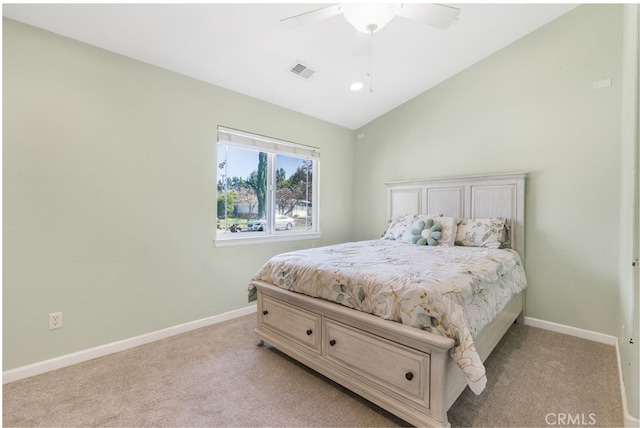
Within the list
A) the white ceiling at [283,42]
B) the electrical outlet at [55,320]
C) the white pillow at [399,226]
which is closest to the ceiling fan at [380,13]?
the white ceiling at [283,42]

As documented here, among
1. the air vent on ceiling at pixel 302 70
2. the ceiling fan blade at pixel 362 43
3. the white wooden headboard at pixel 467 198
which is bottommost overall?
the white wooden headboard at pixel 467 198

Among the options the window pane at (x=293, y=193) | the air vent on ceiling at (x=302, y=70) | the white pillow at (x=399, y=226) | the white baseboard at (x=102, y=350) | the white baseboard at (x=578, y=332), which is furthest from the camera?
the window pane at (x=293, y=193)

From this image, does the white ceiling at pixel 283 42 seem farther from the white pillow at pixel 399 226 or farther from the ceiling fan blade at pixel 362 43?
the white pillow at pixel 399 226

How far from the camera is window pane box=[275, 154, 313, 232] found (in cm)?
363

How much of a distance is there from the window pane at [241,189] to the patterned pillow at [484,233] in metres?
2.25

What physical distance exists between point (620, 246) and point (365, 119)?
3067 mm

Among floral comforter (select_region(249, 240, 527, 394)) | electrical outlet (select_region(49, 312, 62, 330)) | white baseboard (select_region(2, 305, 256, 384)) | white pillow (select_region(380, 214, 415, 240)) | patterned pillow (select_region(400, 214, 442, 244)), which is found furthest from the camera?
white pillow (select_region(380, 214, 415, 240))

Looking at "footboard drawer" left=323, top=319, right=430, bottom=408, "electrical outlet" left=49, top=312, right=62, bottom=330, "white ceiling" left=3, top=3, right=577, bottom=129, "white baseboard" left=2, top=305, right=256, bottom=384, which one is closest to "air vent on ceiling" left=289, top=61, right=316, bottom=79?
"white ceiling" left=3, top=3, right=577, bottom=129

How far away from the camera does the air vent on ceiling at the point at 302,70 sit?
280 centimetres

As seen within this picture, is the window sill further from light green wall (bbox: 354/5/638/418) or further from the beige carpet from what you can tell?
light green wall (bbox: 354/5/638/418)

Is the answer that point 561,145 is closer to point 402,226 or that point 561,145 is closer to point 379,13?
point 402,226

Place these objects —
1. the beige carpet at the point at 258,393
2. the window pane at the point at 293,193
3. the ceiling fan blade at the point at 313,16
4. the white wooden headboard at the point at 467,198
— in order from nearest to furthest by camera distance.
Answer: the beige carpet at the point at 258,393 → the ceiling fan blade at the point at 313,16 → the white wooden headboard at the point at 467,198 → the window pane at the point at 293,193

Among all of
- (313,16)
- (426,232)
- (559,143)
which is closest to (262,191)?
(426,232)

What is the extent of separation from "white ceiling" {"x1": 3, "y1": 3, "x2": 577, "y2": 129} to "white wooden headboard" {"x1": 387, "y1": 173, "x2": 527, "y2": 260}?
1.24 m
